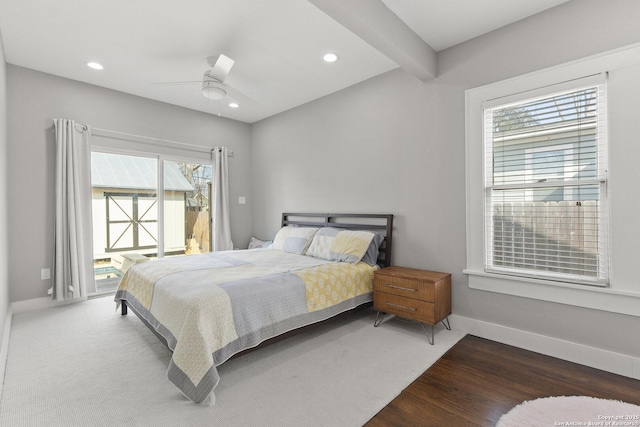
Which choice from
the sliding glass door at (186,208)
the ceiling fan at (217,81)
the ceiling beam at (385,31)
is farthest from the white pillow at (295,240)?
the ceiling beam at (385,31)

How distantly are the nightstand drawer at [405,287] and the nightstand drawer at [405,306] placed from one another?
39 millimetres

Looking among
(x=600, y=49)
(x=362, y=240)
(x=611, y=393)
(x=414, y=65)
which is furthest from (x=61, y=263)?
(x=600, y=49)

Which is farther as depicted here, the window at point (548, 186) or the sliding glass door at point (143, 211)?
the sliding glass door at point (143, 211)

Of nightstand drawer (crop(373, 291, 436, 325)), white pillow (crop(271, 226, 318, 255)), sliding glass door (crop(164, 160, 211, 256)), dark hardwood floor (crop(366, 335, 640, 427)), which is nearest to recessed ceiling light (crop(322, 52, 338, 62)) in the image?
white pillow (crop(271, 226, 318, 255))

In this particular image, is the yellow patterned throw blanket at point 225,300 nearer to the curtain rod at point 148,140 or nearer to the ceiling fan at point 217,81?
the ceiling fan at point 217,81

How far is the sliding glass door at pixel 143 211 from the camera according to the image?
4066 millimetres

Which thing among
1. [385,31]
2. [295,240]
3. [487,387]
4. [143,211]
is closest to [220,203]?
[143,211]

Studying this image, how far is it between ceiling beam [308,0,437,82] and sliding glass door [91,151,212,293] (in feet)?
11.1

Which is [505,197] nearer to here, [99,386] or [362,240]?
[362,240]

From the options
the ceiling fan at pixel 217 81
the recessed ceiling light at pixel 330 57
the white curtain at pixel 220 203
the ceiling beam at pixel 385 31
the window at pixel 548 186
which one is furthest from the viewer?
the white curtain at pixel 220 203

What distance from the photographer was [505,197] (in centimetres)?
270

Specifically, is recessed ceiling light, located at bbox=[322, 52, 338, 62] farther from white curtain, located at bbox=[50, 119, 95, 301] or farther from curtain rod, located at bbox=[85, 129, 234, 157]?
white curtain, located at bbox=[50, 119, 95, 301]

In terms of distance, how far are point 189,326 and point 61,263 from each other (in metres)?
2.77

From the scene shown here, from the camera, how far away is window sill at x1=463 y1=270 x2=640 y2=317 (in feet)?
7.00
